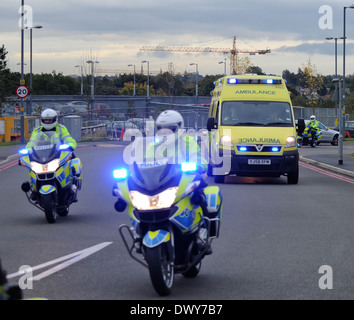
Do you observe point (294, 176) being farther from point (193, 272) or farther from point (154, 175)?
point (154, 175)

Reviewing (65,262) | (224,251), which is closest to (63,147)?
(224,251)

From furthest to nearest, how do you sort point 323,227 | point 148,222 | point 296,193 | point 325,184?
point 325,184
point 296,193
point 323,227
point 148,222

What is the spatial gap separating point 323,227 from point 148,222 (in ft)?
18.1

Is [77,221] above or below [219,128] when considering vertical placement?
below

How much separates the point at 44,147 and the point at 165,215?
594 cm

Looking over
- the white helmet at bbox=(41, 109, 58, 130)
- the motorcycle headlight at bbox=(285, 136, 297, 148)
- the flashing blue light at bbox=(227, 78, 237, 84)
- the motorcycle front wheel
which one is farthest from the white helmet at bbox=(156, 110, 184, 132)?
the flashing blue light at bbox=(227, 78, 237, 84)

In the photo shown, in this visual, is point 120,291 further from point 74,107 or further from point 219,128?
point 74,107

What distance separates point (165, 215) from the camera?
7152mm

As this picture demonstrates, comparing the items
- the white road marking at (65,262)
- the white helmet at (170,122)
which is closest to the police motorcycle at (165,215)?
the white helmet at (170,122)

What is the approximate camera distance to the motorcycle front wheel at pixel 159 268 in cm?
684

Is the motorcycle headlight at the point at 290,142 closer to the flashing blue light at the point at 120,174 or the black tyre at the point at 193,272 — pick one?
the black tyre at the point at 193,272

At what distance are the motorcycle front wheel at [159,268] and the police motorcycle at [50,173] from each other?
5557mm
